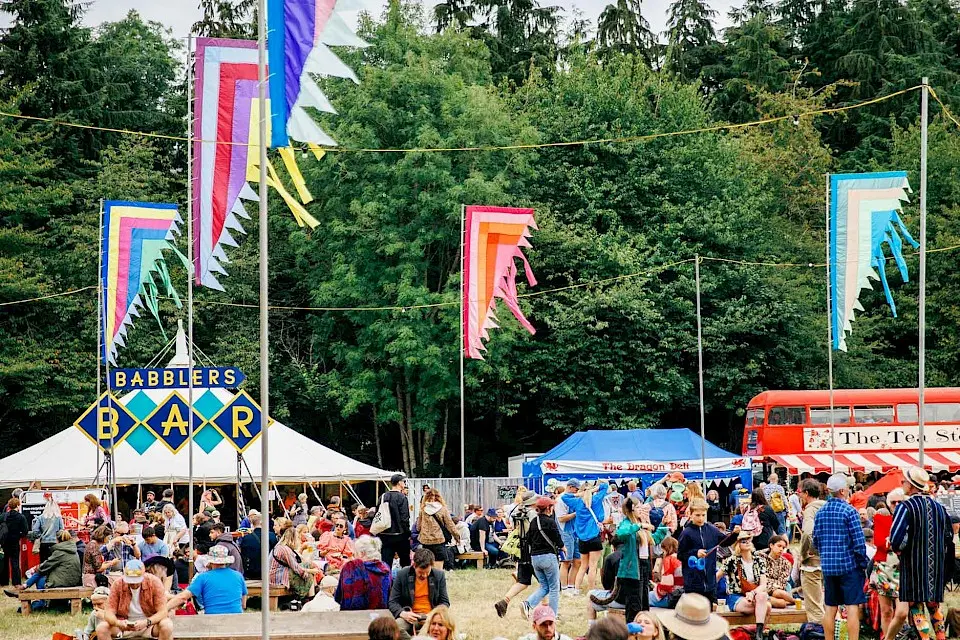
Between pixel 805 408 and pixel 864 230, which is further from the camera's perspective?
pixel 805 408

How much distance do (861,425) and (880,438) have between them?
0.65 meters

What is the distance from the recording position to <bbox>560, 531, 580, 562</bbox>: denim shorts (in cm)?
1730

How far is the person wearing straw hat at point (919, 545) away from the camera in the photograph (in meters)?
10.9

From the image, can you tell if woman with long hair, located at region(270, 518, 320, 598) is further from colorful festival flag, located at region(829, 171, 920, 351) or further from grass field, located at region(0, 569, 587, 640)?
colorful festival flag, located at region(829, 171, 920, 351)

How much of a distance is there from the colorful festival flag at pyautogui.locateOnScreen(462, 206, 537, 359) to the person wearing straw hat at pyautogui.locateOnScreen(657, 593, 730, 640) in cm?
1714

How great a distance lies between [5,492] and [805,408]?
22574mm

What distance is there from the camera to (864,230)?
1981cm

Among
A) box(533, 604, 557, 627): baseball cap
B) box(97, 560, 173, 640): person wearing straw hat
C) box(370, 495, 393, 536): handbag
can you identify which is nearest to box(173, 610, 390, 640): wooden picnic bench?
box(97, 560, 173, 640): person wearing straw hat

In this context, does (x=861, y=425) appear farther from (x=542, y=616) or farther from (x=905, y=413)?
(x=542, y=616)

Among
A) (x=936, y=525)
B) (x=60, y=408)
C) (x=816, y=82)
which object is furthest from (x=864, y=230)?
(x=816, y=82)

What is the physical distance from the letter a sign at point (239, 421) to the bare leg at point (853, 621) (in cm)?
800

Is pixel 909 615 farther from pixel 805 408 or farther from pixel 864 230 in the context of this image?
pixel 805 408

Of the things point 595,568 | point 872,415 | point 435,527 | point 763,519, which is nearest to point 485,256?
point 595,568

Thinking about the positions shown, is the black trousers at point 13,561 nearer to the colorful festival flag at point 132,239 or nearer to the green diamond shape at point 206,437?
the colorful festival flag at point 132,239
